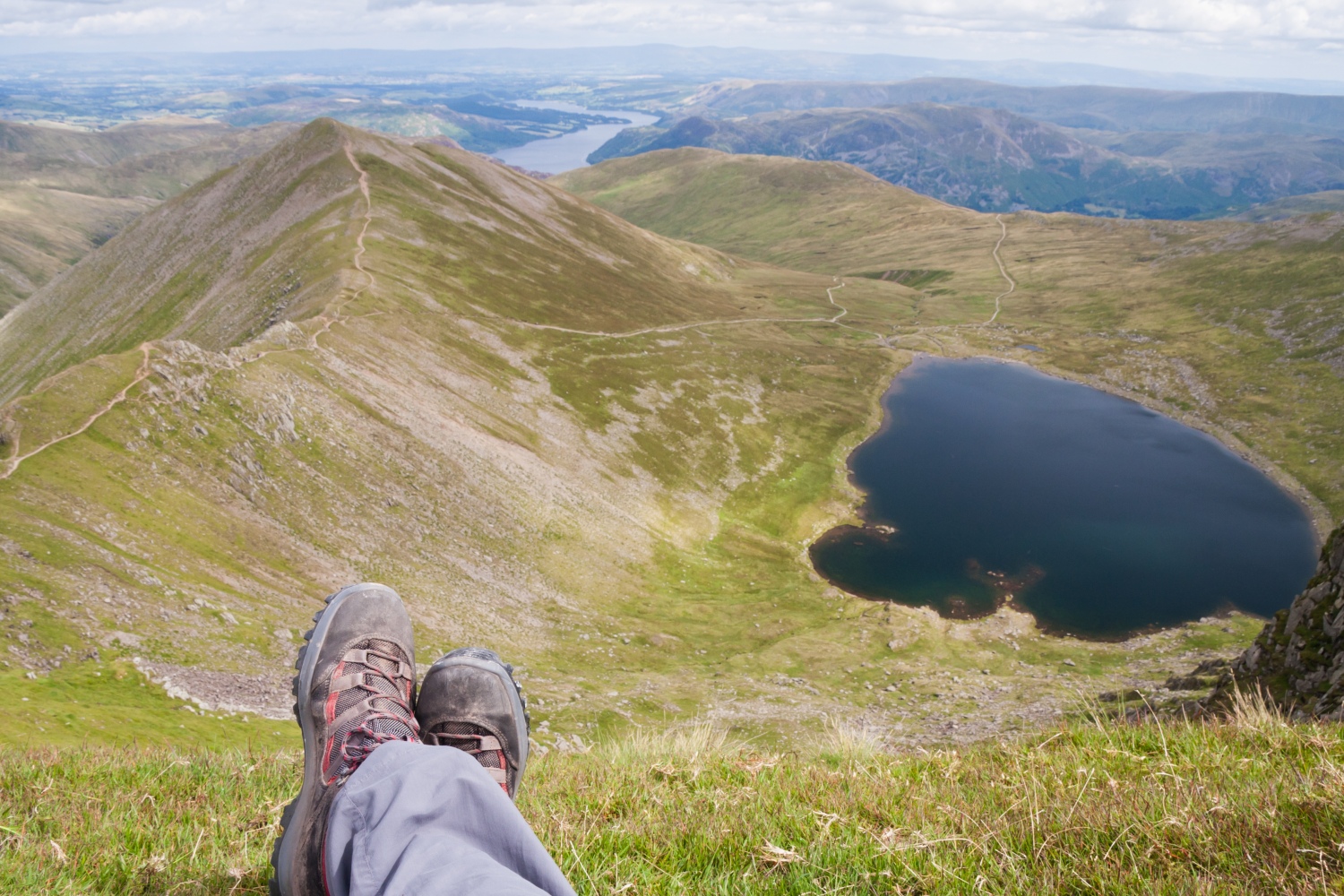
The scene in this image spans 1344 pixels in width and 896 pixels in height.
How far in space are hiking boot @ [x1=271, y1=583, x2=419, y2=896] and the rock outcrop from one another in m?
22.2

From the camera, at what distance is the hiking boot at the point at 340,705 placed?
13.9ft

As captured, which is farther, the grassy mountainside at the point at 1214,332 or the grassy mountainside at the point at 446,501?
the grassy mountainside at the point at 1214,332

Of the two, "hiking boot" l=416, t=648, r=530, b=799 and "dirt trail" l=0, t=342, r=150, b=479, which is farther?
"dirt trail" l=0, t=342, r=150, b=479

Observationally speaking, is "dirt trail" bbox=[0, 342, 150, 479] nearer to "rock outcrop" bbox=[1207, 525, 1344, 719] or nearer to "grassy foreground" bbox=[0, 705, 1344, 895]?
"grassy foreground" bbox=[0, 705, 1344, 895]

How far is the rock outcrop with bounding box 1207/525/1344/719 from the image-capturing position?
20117 millimetres

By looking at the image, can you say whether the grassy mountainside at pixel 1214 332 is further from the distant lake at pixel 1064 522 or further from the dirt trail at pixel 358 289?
the dirt trail at pixel 358 289

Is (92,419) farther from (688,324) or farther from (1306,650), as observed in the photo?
(688,324)

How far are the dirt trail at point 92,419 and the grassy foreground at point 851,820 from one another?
41.9 metres

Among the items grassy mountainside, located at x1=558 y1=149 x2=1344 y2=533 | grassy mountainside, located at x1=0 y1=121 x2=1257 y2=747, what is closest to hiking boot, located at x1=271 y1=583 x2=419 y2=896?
grassy mountainside, located at x1=0 y1=121 x2=1257 y2=747

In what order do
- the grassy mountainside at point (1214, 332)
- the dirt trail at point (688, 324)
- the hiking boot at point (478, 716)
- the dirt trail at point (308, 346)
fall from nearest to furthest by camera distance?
the hiking boot at point (478, 716)
the dirt trail at point (308, 346)
the dirt trail at point (688, 324)
the grassy mountainside at point (1214, 332)

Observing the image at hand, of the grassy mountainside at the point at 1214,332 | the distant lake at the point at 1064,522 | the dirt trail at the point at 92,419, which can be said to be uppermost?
the dirt trail at the point at 92,419

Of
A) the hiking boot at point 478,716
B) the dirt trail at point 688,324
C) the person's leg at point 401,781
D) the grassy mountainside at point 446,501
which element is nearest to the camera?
the person's leg at point 401,781

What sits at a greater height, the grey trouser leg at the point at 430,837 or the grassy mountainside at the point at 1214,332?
the grey trouser leg at the point at 430,837

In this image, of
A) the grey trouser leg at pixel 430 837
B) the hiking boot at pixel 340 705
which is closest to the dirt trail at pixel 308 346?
the hiking boot at pixel 340 705
